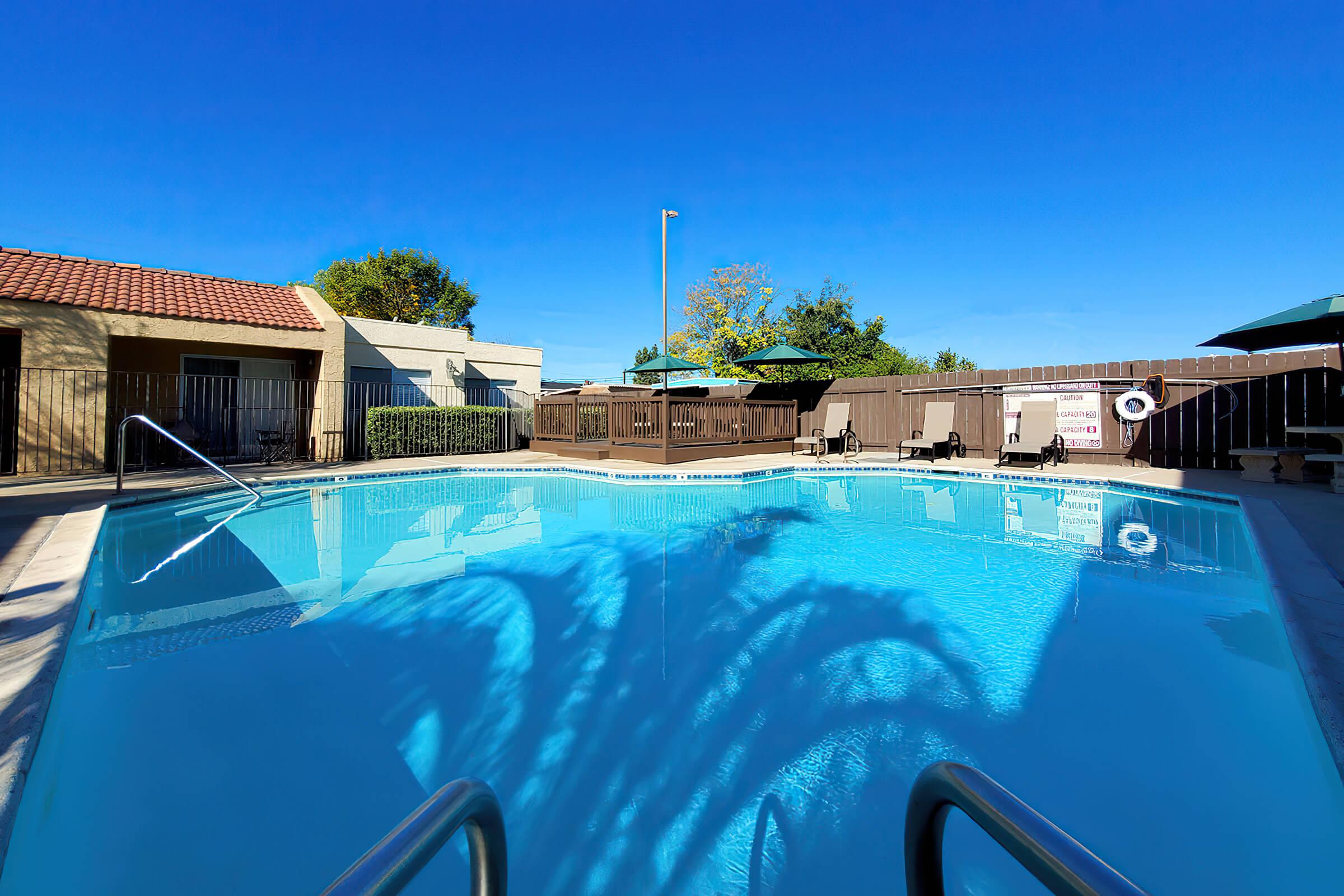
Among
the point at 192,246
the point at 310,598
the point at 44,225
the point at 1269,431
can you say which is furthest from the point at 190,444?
the point at 44,225

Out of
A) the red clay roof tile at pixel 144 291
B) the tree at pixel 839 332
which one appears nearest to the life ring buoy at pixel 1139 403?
the red clay roof tile at pixel 144 291

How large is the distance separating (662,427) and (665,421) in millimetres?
193

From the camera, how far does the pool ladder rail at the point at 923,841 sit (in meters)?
0.62

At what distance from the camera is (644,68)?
1708cm

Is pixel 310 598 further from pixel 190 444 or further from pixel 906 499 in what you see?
pixel 190 444

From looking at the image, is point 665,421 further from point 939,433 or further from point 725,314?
point 725,314

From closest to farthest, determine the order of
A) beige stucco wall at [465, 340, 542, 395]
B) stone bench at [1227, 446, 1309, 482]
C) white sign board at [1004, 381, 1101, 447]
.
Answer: stone bench at [1227, 446, 1309, 482], white sign board at [1004, 381, 1101, 447], beige stucco wall at [465, 340, 542, 395]

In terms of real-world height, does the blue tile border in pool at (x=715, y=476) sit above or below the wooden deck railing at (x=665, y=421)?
below

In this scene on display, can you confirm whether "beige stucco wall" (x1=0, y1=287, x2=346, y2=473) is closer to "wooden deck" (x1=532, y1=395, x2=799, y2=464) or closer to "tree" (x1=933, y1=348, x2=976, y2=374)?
"wooden deck" (x1=532, y1=395, x2=799, y2=464)

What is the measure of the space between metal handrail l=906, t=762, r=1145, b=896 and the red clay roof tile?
582 inches

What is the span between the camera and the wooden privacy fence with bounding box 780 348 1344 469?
10.2 meters

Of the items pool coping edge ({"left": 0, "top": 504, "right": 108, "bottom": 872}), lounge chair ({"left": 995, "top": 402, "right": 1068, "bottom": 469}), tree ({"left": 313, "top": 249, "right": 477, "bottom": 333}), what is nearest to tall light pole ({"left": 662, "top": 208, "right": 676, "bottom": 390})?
lounge chair ({"left": 995, "top": 402, "right": 1068, "bottom": 469})

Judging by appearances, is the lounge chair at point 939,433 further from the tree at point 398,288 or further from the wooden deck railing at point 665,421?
the tree at point 398,288

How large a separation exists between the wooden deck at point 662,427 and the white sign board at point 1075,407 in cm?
553
